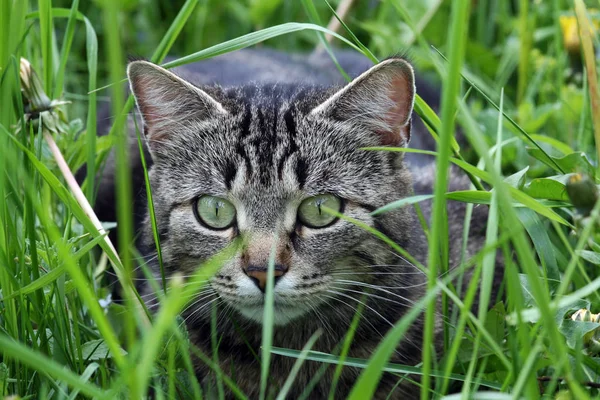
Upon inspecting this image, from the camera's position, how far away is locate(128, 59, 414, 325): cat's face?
1.73 m

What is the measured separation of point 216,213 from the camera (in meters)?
1.83

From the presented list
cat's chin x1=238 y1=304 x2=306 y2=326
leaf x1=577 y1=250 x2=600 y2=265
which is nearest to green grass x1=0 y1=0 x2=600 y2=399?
leaf x1=577 y1=250 x2=600 y2=265

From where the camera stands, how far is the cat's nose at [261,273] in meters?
1.66

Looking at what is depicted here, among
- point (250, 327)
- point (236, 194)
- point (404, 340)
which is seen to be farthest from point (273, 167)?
point (404, 340)

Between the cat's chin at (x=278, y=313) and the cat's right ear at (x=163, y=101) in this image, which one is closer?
the cat's chin at (x=278, y=313)

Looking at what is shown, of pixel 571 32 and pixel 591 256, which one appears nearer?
pixel 591 256

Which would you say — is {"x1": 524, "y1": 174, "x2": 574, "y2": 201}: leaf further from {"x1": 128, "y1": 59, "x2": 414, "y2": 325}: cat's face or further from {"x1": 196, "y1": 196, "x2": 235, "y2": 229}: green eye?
{"x1": 196, "y1": 196, "x2": 235, "y2": 229}: green eye

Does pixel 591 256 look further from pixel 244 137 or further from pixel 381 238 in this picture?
pixel 244 137

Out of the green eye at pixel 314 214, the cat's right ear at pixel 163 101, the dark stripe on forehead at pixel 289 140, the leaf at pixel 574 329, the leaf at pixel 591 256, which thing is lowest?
the leaf at pixel 574 329

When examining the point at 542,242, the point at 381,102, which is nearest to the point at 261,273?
the point at 381,102

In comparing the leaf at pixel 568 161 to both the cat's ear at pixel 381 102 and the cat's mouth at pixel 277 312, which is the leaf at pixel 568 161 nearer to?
the cat's ear at pixel 381 102

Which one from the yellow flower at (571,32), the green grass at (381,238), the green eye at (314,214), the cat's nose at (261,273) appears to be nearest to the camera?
the green grass at (381,238)

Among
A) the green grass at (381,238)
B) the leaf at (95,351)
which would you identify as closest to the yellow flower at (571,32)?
the green grass at (381,238)

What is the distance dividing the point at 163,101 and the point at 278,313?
62cm
